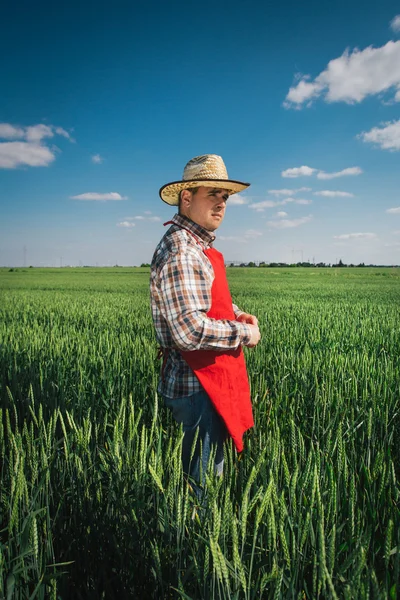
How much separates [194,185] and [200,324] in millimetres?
714

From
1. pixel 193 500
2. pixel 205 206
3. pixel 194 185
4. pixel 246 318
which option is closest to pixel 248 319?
pixel 246 318

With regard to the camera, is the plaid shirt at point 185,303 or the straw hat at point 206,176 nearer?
the plaid shirt at point 185,303

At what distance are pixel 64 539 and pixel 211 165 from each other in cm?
170

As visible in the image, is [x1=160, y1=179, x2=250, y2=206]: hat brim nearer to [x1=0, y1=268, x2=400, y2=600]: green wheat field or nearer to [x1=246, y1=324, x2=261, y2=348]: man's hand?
[x1=246, y1=324, x2=261, y2=348]: man's hand

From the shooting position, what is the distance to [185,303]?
172 cm

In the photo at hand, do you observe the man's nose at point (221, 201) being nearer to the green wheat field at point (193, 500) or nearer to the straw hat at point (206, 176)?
the straw hat at point (206, 176)

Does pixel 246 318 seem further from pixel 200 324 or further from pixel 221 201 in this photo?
pixel 221 201

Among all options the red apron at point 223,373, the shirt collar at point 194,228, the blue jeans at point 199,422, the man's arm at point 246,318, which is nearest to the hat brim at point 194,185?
the shirt collar at point 194,228

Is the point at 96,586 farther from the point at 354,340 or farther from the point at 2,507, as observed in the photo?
the point at 354,340

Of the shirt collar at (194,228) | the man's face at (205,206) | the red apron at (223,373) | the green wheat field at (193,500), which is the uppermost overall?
the man's face at (205,206)

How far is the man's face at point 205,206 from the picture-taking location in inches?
76.5

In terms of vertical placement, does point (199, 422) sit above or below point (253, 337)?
below

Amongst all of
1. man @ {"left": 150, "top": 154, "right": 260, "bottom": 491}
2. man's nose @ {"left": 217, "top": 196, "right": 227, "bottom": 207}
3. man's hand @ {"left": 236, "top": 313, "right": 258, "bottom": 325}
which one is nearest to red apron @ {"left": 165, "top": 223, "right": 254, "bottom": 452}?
man @ {"left": 150, "top": 154, "right": 260, "bottom": 491}

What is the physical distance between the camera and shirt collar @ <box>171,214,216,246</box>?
1919 millimetres
